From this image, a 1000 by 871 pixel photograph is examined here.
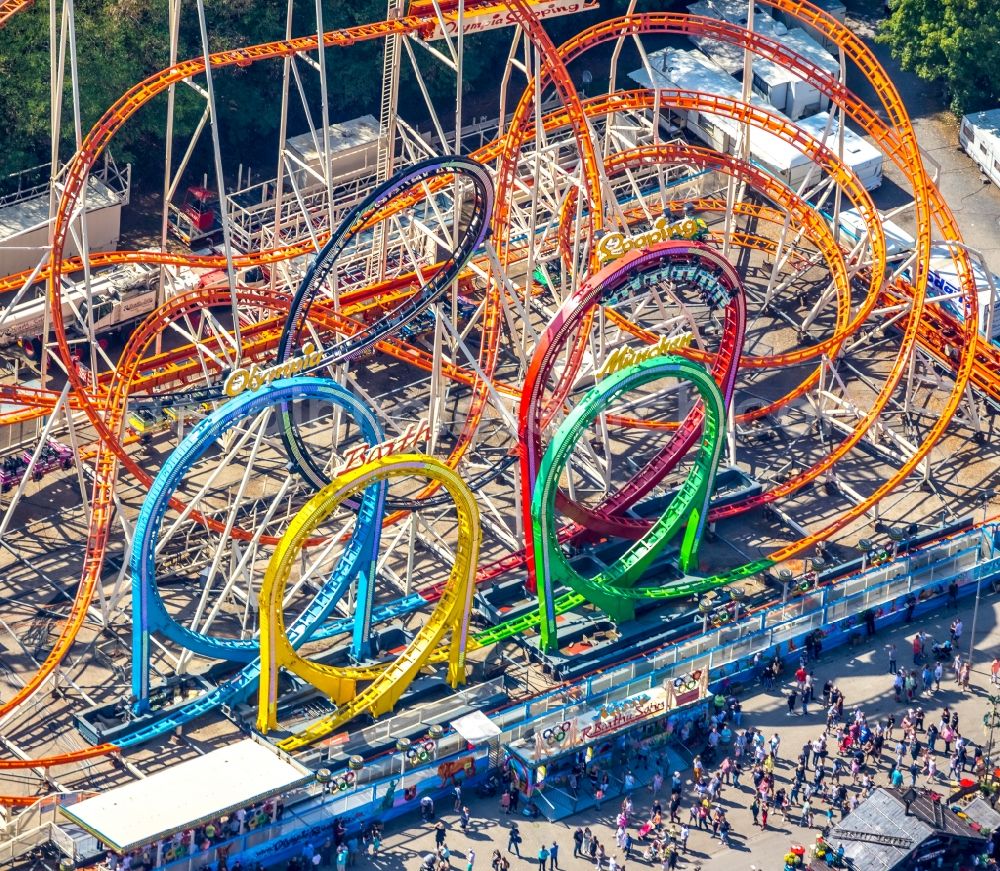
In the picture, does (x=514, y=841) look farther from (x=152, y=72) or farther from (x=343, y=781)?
(x=152, y=72)

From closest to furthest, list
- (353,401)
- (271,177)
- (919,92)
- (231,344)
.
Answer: (353,401)
(231,344)
(271,177)
(919,92)

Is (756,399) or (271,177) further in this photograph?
(271,177)

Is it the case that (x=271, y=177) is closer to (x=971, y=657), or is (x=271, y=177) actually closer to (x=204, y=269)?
(x=204, y=269)

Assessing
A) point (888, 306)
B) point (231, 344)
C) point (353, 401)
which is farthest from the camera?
point (888, 306)

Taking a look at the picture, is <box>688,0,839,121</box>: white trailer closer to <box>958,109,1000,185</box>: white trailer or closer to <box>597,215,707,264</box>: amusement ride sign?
<box>958,109,1000,185</box>: white trailer

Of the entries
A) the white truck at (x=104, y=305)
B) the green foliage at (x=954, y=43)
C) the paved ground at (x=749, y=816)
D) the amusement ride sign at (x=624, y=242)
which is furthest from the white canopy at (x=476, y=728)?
the green foliage at (x=954, y=43)

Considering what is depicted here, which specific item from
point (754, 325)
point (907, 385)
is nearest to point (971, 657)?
point (907, 385)

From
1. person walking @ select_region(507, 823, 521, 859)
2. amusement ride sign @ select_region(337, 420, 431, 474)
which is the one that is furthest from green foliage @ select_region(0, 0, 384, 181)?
person walking @ select_region(507, 823, 521, 859)

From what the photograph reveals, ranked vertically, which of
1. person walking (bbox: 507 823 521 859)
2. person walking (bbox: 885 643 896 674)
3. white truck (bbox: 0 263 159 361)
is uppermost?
white truck (bbox: 0 263 159 361)
